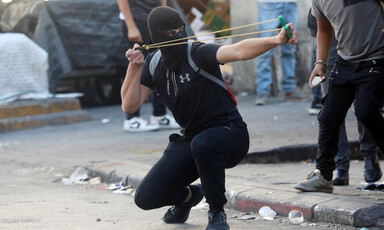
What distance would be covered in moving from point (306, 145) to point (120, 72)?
6.09 m

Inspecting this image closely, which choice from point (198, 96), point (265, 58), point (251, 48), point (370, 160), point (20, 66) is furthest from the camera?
point (265, 58)

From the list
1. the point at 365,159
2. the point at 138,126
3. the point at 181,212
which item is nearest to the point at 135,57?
the point at 181,212

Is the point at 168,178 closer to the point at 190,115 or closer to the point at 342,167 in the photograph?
the point at 190,115

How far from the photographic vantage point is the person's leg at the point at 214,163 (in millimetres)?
3949

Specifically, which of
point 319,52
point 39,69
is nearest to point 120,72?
point 39,69

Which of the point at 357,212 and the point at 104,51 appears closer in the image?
the point at 357,212

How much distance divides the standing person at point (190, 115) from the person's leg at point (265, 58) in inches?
227

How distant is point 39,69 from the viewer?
10.1 metres

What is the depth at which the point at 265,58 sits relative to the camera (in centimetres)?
1019

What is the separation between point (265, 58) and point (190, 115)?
20.3 feet

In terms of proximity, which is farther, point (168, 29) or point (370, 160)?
point (370, 160)

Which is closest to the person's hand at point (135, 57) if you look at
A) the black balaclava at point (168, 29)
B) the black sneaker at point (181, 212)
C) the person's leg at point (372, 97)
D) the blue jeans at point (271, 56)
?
the black balaclava at point (168, 29)

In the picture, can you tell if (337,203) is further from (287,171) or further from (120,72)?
(120,72)

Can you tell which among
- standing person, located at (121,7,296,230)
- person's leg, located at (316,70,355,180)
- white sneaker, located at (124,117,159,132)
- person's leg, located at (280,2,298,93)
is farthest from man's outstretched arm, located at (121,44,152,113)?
person's leg, located at (280,2,298,93)
